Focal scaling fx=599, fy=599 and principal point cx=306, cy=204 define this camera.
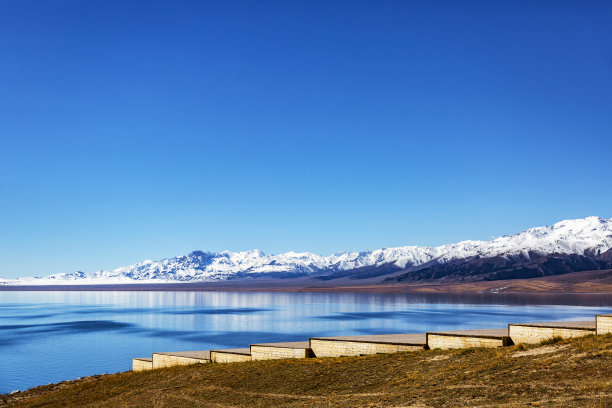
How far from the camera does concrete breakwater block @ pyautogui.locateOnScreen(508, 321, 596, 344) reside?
24016 millimetres

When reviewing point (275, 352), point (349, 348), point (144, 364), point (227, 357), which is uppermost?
point (349, 348)

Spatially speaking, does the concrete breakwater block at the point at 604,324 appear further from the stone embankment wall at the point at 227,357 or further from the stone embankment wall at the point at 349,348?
the stone embankment wall at the point at 227,357

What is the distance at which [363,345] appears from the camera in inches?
1073

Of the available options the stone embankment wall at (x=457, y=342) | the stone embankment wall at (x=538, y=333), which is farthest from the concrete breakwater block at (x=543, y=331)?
the stone embankment wall at (x=457, y=342)

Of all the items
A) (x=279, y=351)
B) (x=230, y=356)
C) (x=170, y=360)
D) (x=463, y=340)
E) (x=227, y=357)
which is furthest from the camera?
(x=170, y=360)

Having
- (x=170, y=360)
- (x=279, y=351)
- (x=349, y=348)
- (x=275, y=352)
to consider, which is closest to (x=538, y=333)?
(x=349, y=348)

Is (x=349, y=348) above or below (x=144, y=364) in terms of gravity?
above

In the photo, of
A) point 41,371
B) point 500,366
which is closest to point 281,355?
point 500,366

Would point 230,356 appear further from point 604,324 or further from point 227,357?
point 604,324

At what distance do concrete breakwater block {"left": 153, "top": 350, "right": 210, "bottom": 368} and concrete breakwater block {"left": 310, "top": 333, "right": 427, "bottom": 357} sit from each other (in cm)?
718

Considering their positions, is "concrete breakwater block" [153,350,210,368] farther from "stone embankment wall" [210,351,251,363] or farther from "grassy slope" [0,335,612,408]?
"grassy slope" [0,335,612,408]

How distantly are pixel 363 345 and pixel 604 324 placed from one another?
9979 mm

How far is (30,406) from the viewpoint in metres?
31.3

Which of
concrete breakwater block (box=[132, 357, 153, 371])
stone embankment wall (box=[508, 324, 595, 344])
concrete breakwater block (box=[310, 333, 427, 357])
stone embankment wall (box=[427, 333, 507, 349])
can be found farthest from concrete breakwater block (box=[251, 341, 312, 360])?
stone embankment wall (box=[508, 324, 595, 344])
